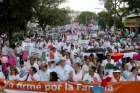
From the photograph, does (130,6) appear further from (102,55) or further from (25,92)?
(25,92)

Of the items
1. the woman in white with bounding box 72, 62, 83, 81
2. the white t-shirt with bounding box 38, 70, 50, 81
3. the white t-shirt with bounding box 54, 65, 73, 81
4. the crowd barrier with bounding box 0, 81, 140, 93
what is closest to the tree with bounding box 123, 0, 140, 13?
the woman in white with bounding box 72, 62, 83, 81

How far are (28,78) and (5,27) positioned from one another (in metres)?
15.2

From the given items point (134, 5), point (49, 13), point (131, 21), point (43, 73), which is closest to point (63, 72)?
point (43, 73)

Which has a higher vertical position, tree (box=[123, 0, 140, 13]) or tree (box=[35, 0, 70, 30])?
tree (box=[123, 0, 140, 13])

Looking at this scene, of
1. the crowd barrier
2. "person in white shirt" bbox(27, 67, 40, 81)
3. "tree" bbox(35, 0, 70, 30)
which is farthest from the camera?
"tree" bbox(35, 0, 70, 30)

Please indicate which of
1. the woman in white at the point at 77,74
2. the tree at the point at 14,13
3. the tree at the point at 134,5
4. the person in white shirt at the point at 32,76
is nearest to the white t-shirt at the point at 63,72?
the woman in white at the point at 77,74

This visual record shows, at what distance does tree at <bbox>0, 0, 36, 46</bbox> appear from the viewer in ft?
91.0

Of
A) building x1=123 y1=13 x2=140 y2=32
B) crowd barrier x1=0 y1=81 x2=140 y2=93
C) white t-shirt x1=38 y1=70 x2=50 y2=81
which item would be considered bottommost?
building x1=123 y1=13 x2=140 y2=32

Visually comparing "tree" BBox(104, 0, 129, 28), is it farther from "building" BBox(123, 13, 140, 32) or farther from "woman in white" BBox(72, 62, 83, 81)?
"woman in white" BBox(72, 62, 83, 81)

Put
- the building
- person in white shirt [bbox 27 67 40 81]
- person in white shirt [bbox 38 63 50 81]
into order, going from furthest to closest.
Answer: the building
person in white shirt [bbox 38 63 50 81]
person in white shirt [bbox 27 67 40 81]

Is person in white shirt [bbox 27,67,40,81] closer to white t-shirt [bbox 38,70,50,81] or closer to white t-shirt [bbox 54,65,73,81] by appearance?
white t-shirt [bbox 38,70,50,81]

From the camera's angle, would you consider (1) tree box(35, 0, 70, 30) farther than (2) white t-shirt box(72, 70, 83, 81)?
Yes

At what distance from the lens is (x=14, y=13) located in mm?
27859

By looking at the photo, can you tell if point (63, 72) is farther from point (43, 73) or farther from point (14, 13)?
point (14, 13)
